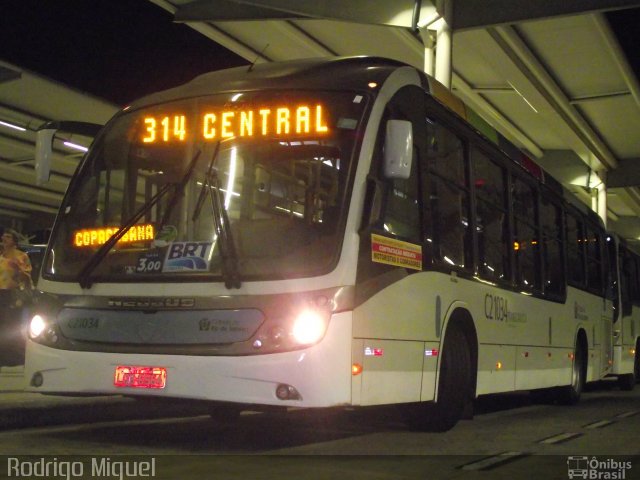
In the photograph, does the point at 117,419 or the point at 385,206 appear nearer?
the point at 385,206

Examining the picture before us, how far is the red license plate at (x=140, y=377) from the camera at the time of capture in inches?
288

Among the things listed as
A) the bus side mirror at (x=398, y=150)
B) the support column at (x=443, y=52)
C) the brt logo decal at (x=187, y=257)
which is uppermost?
the support column at (x=443, y=52)

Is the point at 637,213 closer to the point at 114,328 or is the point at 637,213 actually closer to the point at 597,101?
the point at 597,101

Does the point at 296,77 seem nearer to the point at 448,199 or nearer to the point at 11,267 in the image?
the point at 448,199

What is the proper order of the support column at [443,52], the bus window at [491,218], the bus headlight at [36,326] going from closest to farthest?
the bus headlight at [36,326] → the bus window at [491,218] → the support column at [443,52]

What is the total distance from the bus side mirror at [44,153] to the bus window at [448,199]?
3.37 metres

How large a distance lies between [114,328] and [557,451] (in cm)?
380

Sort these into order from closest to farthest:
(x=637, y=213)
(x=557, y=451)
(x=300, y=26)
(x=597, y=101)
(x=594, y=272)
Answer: (x=557, y=451)
(x=594, y=272)
(x=300, y=26)
(x=597, y=101)
(x=637, y=213)

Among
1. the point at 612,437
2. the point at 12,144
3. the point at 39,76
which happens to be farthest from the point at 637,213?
the point at 612,437

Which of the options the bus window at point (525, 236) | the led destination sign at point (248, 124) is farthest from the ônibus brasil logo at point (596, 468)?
the bus window at point (525, 236)

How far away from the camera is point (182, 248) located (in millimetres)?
7617

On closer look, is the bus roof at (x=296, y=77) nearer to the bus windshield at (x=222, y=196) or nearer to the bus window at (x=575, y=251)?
the bus windshield at (x=222, y=196)

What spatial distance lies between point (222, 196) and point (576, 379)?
8.88m

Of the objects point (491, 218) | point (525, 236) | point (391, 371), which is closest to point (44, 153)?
point (391, 371)
